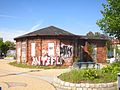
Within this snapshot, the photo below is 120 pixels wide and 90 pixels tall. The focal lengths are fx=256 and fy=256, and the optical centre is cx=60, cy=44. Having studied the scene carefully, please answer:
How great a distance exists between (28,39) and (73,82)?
19835mm

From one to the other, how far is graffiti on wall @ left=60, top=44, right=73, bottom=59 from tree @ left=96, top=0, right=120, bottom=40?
34.6ft

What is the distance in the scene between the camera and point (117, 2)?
19.2 meters

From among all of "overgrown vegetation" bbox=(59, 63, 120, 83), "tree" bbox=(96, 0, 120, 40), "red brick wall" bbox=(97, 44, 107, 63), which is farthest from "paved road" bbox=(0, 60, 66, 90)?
"red brick wall" bbox=(97, 44, 107, 63)

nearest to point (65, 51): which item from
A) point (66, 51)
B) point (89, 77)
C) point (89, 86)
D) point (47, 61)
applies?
point (66, 51)

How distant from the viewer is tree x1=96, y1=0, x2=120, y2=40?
61.5ft

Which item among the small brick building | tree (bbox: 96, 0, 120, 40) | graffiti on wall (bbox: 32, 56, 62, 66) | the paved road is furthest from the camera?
the small brick building

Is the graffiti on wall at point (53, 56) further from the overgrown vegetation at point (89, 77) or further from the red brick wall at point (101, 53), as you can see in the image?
the overgrown vegetation at point (89, 77)

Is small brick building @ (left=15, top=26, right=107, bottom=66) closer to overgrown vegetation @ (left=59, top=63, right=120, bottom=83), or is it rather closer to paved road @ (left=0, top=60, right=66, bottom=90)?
paved road @ (left=0, top=60, right=66, bottom=90)

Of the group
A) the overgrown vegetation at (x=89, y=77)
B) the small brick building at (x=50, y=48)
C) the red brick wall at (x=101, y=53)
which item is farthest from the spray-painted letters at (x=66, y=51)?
the overgrown vegetation at (x=89, y=77)

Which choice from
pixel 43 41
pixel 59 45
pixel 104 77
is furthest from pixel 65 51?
pixel 104 77

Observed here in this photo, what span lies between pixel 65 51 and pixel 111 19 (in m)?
12.4

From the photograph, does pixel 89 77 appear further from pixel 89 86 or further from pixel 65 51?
pixel 65 51

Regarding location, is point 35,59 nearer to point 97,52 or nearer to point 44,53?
point 44,53

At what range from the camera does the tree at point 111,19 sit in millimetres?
18752
